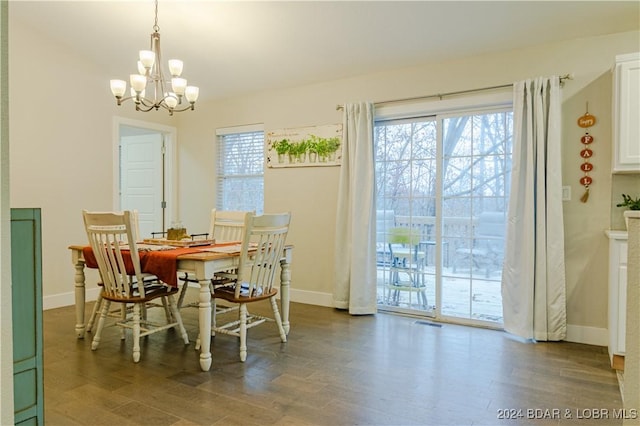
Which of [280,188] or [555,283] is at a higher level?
[280,188]

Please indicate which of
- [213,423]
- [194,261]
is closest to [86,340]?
[194,261]

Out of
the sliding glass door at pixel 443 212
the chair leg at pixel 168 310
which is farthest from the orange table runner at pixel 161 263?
the sliding glass door at pixel 443 212

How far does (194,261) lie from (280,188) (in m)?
2.29

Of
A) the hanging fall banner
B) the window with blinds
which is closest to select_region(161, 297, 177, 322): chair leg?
the window with blinds

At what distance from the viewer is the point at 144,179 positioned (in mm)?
5672

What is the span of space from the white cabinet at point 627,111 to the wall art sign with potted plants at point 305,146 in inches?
94.5

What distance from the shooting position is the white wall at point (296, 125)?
3.23 m

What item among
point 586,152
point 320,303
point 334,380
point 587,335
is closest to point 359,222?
point 320,303

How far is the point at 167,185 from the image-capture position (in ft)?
18.4

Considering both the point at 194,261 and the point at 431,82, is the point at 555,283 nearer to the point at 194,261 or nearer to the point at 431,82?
the point at 431,82

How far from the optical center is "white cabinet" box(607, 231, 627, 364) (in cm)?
269

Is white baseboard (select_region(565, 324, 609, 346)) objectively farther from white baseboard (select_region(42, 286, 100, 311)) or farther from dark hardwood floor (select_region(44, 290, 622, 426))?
white baseboard (select_region(42, 286, 100, 311))

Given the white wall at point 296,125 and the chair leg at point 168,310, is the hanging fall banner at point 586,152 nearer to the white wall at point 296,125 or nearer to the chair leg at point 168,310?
the white wall at point 296,125

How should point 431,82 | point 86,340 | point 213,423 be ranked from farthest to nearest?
point 431,82 → point 86,340 → point 213,423
